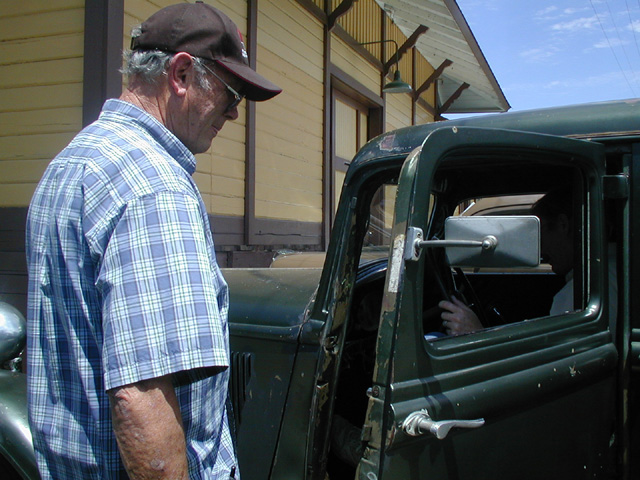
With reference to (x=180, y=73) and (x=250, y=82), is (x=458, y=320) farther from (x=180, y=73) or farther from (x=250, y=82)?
(x=180, y=73)

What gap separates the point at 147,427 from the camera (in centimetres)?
107

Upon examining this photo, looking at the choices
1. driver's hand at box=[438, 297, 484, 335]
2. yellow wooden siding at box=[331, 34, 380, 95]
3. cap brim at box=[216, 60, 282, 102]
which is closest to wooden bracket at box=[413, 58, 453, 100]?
yellow wooden siding at box=[331, 34, 380, 95]

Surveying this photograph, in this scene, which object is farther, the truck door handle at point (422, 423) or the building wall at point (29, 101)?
the building wall at point (29, 101)

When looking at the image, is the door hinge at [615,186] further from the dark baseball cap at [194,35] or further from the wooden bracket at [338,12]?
the wooden bracket at [338,12]

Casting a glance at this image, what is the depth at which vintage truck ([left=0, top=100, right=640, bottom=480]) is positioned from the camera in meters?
1.29

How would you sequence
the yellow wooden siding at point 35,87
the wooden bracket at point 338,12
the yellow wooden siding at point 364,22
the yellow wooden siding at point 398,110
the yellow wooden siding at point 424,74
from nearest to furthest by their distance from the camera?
the yellow wooden siding at point 35,87 < the wooden bracket at point 338,12 < the yellow wooden siding at point 364,22 < the yellow wooden siding at point 398,110 < the yellow wooden siding at point 424,74

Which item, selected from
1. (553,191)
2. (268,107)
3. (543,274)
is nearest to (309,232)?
(268,107)

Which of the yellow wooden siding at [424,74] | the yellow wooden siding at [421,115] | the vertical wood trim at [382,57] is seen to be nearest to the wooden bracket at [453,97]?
the yellow wooden siding at [424,74]

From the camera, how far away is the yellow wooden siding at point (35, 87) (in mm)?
4309

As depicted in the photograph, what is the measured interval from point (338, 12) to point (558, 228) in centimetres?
653

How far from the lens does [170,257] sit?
1110mm

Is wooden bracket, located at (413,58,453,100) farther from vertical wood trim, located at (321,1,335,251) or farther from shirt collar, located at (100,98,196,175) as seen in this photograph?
shirt collar, located at (100,98,196,175)

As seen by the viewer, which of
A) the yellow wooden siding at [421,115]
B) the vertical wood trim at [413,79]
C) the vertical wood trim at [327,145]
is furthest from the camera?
the yellow wooden siding at [421,115]

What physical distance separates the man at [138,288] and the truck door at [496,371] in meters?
0.40
